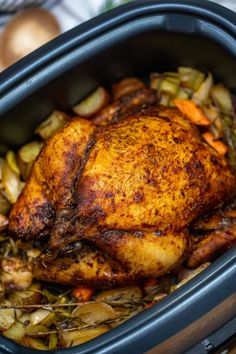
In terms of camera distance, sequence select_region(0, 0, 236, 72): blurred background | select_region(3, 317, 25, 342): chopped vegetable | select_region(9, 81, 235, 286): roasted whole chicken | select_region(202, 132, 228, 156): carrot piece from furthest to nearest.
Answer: select_region(0, 0, 236, 72): blurred background < select_region(202, 132, 228, 156): carrot piece < select_region(3, 317, 25, 342): chopped vegetable < select_region(9, 81, 235, 286): roasted whole chicken

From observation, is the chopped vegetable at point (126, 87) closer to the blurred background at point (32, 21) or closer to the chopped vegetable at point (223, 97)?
the chopped vegetable at point (223, 97)

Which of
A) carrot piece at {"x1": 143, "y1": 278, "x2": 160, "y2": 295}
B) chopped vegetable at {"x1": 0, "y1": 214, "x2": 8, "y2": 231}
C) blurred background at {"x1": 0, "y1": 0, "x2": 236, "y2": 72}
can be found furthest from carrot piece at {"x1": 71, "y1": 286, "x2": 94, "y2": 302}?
blurred background at {"x1": 0, "y1": 0, "x2": 236, "y2": 72}

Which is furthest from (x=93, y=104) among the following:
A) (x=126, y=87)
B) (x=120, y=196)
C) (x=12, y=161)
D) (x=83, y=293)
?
(x=83, y=293)

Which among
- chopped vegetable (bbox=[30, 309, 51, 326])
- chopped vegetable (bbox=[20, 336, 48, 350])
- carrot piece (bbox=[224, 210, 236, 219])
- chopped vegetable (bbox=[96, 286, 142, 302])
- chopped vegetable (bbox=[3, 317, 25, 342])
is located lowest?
chopped vegetable (bbox=[3, 317, 25, 342])

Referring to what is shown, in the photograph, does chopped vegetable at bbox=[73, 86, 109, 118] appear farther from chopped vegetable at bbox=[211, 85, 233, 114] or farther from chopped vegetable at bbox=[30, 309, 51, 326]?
chopped vegetable at bbox=[30, 309, 51, 326]

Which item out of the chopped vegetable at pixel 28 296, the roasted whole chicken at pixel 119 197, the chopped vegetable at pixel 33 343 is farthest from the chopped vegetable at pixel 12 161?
the chopped vegetable at pixel 33 343

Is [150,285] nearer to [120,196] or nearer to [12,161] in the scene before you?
[120,196]
